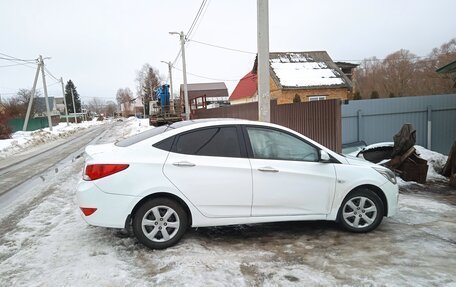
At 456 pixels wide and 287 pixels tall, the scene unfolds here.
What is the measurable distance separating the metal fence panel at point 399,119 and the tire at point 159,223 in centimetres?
904

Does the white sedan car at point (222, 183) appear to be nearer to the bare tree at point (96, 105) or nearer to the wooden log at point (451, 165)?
the wooden log at point (451, 165)

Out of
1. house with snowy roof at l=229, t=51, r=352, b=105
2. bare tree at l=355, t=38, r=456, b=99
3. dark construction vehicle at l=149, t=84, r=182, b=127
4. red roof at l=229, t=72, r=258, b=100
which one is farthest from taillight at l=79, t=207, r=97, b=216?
bare tree at l=355, t=38, r=456, b=99

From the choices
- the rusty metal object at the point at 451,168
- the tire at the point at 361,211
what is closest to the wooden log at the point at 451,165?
the rusty metal object at the point at 451,168

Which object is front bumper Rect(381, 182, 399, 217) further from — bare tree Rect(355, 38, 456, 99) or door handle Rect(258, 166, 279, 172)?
bare tree Rect(355, 38, 456, 99)

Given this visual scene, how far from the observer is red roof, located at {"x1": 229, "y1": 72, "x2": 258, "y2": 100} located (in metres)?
34.0

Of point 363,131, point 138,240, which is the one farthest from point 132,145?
point 363,131

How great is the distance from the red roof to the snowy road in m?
28.4

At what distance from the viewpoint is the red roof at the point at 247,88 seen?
111 ft

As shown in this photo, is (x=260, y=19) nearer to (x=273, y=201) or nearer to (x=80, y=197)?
(x=273, y=201)

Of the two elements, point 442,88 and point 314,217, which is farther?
point 442,88

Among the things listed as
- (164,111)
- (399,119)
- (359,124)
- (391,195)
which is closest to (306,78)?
(164,111)

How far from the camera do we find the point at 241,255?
166 inches

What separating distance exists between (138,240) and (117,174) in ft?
2.91

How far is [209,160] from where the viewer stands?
4453mm
